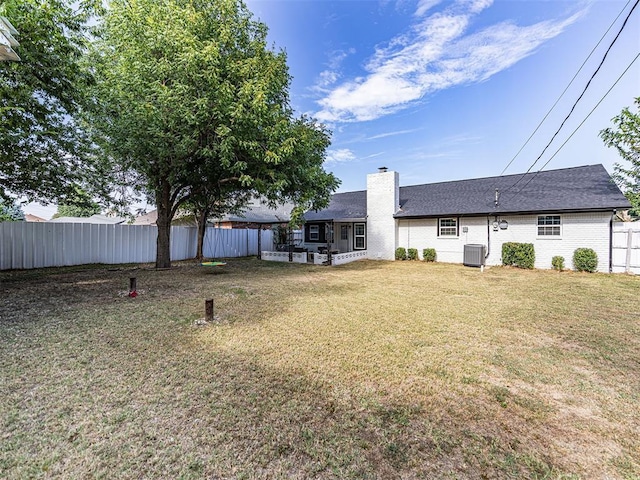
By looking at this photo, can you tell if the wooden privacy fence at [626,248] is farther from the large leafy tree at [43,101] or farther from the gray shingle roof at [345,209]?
the large leafy tree at [43,101]

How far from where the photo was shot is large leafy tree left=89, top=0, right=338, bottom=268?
809 cm

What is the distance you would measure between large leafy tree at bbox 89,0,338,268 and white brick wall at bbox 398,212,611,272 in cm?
765

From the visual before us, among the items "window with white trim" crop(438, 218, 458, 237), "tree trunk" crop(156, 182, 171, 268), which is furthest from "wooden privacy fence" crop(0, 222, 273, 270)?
"window with white trim" crop(438, 218, 458, 237)

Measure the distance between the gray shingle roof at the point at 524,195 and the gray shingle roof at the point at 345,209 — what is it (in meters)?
2.43

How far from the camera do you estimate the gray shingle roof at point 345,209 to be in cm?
1741

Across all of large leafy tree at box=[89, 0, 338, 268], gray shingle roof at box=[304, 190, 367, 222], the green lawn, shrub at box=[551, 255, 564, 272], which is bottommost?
the green lawn

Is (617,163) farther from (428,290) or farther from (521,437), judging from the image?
(521,437)

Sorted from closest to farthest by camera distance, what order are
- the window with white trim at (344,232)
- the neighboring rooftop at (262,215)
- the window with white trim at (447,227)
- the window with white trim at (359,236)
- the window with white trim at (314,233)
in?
the window with white trim at (447,227) < the window with white trim at (359,236) < the window with white trim at (344,232) < the window with white trim at (314,233) < the neighboring rooftop at (262,215)

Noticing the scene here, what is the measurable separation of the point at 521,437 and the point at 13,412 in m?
4.30

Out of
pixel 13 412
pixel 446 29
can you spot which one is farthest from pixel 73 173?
pixel 446 29

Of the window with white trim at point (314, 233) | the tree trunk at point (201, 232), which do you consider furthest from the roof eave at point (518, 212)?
the tree trunk at point (201, 232)

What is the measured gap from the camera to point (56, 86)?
689 centimetres

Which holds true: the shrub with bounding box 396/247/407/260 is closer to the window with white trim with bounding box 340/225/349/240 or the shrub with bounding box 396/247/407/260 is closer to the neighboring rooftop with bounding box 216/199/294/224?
the window with white trim with bounding box 340/225/349/240

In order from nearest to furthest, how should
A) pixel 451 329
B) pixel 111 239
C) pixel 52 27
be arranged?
pixel 451 329
pixel 52 27
pixel 111 239
